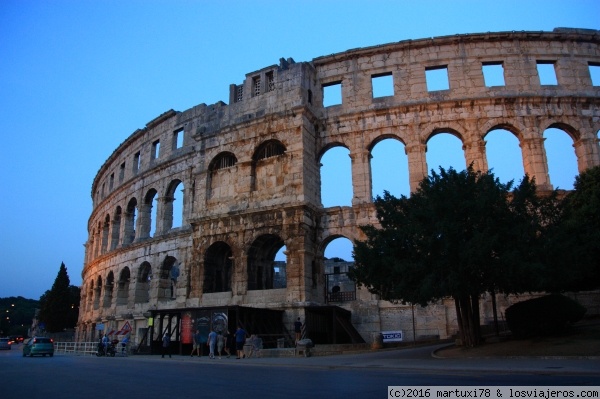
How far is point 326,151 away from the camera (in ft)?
84.9

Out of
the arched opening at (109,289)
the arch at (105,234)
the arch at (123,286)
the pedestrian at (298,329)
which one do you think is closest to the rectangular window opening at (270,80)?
the pedestrian at (298,329)

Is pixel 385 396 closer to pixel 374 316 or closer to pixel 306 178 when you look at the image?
pixel 374 316

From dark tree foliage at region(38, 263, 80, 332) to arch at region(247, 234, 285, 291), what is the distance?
147 ft

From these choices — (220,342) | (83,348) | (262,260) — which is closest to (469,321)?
(220,342)

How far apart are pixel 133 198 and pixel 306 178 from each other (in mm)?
16192

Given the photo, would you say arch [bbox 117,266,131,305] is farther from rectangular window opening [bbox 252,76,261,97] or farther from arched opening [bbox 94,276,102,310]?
rectangular window opening [bbox 252,76,261,97]

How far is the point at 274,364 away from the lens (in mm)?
14922

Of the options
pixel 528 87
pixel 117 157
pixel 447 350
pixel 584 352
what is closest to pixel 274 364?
pixel 447 350

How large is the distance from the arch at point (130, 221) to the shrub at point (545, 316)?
1064 inches

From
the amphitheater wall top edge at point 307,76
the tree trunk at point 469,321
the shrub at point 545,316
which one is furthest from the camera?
the amphitheater wall top edge at point 307,76

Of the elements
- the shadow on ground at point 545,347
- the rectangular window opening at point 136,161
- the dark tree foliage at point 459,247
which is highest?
the rectangular window opening at point 136,161

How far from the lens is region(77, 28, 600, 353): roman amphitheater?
72.5ft

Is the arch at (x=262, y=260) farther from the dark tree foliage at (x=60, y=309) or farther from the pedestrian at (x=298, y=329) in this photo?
the dark tree foliage at (x=60, y=309)

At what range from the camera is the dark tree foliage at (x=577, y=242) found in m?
14.4
